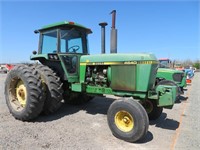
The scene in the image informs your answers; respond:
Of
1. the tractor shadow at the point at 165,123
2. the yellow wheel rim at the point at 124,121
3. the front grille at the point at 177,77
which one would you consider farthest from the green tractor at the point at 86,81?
the front grille at the point at 177,77

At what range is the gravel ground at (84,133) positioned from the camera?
3521 mm

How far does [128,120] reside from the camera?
3.93 m

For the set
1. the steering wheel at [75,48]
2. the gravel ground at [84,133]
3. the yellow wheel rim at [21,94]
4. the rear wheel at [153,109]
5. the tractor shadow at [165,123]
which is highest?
the steering wheel at [75,48]

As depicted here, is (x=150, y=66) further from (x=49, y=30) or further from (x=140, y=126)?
(x=49, y=30)

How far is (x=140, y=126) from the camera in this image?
363 cm

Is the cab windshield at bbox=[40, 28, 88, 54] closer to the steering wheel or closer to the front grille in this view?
the steering wheel

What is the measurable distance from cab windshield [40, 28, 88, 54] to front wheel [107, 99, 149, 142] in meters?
2.35

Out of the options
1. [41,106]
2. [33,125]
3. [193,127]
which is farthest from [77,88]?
[193,127]

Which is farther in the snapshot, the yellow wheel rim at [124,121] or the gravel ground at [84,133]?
the yellow wheel rim at [124,121]

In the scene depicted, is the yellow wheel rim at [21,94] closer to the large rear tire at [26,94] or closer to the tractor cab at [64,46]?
the large rear tire at [26,94]

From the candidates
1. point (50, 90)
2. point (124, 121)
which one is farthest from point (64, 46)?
point (124, 121)

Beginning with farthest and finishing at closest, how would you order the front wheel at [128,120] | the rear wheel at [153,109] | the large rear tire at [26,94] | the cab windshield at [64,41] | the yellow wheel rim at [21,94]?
1. the cab windshield at [64,41]
2. the yellow wheel rim at [21,94]
3. the rear wheel at [153,109]
4. the large rear tire at [26,94]
5. the front wheel at [128,120]

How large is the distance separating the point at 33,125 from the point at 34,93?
722mm

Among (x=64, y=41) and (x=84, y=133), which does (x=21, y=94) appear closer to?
(x=64, y=41)
